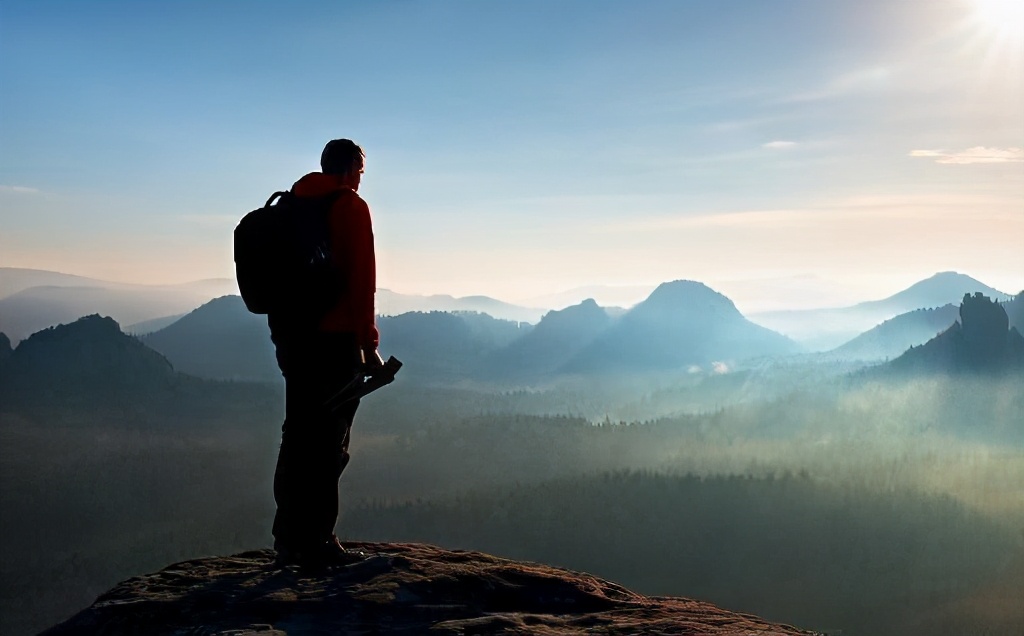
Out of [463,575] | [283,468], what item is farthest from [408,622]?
[283,468]

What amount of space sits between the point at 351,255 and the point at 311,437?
7.19 ft

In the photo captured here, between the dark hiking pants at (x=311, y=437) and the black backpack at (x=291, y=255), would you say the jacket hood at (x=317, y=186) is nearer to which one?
the black backpack at (x=291, y=255)

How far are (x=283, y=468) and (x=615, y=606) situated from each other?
4.10 meters

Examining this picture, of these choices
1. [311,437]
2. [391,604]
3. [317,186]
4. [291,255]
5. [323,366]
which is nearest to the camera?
[391,604]

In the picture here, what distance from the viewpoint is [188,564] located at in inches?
400

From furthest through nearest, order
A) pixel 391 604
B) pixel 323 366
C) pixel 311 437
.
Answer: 1. pixel 311 437
2. pixel 323 366
3. pixel 391 604

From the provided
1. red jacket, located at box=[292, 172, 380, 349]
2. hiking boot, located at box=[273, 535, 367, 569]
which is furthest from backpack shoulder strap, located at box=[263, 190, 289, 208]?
hiking boot, located at box=[273, 535, 367, 569]

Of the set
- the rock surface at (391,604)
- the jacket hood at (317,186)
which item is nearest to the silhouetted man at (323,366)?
the jacket hood at (317,186)

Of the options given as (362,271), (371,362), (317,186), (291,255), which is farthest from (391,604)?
(317,186)

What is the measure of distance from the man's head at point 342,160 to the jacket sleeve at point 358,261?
0.41 m

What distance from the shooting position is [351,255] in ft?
30.7

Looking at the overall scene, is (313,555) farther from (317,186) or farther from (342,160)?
(342,160)

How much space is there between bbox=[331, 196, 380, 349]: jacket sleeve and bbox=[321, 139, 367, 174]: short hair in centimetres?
49

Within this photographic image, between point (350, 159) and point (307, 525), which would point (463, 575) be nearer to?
point (307, 525)
